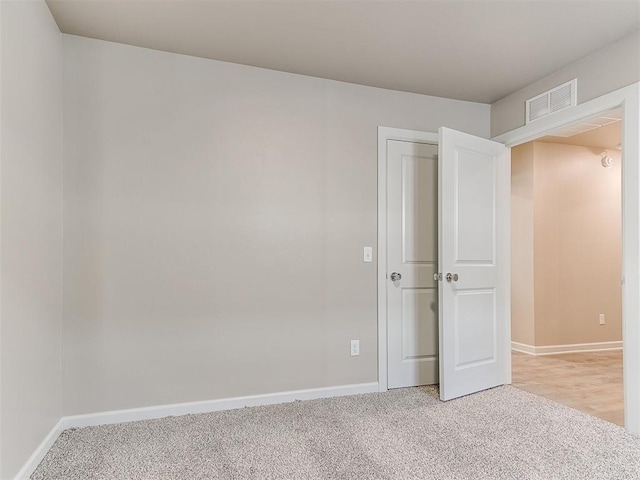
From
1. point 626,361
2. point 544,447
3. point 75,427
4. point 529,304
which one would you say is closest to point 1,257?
point 75,427

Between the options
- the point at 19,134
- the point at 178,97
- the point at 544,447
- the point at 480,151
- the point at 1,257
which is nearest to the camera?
the point at 1,257

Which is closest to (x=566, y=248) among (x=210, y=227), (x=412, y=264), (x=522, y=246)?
(x=522, y=246)

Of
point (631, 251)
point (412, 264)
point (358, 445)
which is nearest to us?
point (358, 445)

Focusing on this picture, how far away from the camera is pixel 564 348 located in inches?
185

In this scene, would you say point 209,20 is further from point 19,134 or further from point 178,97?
point 19,134

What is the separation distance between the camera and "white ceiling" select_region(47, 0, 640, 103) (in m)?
2.22

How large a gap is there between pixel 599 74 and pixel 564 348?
3.21m

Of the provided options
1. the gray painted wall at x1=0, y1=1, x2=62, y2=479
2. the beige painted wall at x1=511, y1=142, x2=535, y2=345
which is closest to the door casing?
the beige painted wall at x1=511, y1=142, x2=535, y2=345

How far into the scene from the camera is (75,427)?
2490 millimetres

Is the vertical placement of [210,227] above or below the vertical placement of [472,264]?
above

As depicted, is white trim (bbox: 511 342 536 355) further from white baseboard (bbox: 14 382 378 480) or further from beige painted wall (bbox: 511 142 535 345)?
white baseboard (bbox: 14 382 378 480)

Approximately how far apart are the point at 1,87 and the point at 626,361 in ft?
11.4

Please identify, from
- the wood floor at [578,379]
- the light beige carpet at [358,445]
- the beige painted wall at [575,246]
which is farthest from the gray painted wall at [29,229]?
the beige painted wall at [575,246]

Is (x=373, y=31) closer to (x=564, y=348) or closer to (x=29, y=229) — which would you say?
(x=29, y=229)
